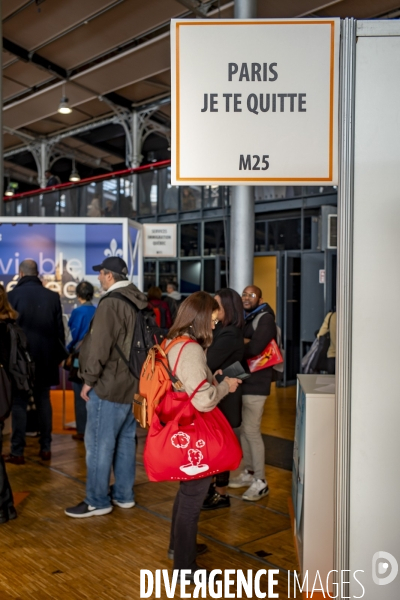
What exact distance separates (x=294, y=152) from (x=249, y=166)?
7.4 inches

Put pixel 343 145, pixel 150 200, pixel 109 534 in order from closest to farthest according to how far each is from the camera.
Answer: pixel 343 145, pixel 109 534, pixel 150 200

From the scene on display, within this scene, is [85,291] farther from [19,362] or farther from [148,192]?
[148,192]

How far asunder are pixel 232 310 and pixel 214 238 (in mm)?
7720

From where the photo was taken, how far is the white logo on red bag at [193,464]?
2867 mm

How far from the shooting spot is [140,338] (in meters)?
3.89

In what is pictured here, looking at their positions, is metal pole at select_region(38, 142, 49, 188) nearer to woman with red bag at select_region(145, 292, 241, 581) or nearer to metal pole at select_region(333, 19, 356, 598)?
woman with red bag at select_region(145, 292, 241, 581)

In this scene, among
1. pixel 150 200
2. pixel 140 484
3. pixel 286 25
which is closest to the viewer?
pixel 286 25

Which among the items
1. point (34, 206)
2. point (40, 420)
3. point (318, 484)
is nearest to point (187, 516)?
point (318, 484)

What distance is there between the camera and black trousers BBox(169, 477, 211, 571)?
3000mm

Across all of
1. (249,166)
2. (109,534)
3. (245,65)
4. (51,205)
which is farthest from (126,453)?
(51,205)

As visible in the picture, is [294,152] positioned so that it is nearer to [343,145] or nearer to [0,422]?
[343,145]

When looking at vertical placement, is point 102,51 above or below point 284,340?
above

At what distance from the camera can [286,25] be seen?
7.95 ft

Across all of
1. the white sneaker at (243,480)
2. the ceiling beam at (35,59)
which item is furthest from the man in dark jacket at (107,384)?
the ceiling beam at (35,59)
